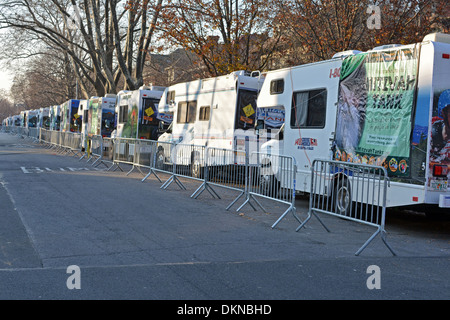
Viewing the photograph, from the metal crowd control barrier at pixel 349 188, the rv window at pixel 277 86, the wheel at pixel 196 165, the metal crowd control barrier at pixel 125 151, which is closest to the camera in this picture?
the metal crowd control barrier at pixel 349 188

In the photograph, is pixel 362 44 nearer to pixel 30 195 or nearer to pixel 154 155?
pixel 154 155

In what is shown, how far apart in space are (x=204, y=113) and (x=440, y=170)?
10273mm

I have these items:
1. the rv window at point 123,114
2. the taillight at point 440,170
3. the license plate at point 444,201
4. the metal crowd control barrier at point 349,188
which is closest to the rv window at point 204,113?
the metal crowd control barrier at point 349,188

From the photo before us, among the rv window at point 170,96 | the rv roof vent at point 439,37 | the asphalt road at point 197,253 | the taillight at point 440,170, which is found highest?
the rv roof vent at point 439,37

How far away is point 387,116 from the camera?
31.7ft

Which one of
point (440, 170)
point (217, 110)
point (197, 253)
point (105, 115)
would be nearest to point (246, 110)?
point (217, 110)

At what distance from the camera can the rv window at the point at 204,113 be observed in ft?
58.4

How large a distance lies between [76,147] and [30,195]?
1495 cm

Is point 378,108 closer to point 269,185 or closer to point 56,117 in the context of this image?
point 269,185

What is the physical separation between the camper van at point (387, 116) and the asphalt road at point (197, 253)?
1084mm

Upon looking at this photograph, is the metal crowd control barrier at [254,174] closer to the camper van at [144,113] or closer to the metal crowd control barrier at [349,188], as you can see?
the metal crowd control barrier at [349,188]

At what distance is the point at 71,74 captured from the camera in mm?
65312

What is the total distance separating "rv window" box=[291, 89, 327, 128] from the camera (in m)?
11.6
